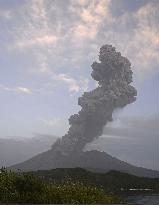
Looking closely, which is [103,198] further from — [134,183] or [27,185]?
[134,183]

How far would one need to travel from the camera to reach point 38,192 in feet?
70.8

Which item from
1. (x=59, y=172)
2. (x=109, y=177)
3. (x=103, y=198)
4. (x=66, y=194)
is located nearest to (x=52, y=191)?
(x=66, y=194)

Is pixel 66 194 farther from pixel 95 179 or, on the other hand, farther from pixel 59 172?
pixel 59 172

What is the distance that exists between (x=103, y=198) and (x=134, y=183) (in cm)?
11032

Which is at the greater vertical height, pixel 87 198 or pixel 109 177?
pixel 109 177

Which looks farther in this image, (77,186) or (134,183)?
(134,183)

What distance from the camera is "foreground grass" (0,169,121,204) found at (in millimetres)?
20091

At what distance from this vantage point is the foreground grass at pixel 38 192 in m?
20.1

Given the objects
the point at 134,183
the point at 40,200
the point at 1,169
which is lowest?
the point at 40,200

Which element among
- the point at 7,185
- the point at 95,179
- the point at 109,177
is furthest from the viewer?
the point at 109,177

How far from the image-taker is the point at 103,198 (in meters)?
24.5

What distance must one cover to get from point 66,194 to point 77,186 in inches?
76.5

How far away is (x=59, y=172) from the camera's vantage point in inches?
6038

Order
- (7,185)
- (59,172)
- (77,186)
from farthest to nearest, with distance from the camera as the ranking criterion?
1. (59,172)
2. (77,186)
3. (7,185)
